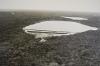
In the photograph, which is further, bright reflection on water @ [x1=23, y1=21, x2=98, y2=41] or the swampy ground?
bright reflection on water @ [x1=23, y1=21, x2=98, y2=41]

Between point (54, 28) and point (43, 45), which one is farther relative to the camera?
point (54, 28)

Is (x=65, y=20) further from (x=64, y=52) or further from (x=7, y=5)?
(x=7, y=5)

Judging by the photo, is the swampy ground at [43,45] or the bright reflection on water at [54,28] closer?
the swampy ground at [43,45]

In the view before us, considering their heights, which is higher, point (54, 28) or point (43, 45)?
point (54, 28)
